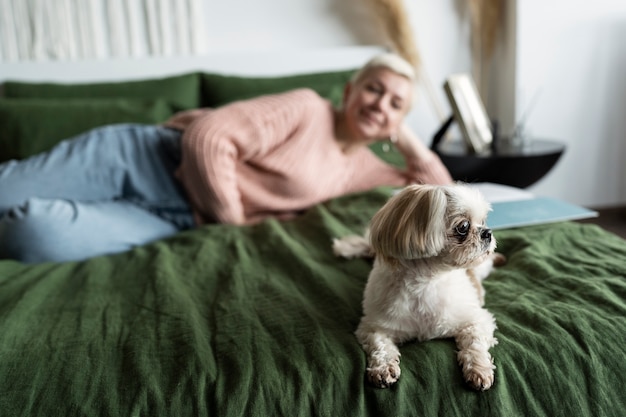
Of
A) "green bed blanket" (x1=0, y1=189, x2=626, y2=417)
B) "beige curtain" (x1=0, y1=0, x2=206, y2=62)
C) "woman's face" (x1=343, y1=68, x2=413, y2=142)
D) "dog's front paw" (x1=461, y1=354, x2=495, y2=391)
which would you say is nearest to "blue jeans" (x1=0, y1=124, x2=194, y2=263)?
"green bed blanket" (x1=0, y1=189, x2=626, y2=417)

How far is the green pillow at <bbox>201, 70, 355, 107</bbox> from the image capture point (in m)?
2.24

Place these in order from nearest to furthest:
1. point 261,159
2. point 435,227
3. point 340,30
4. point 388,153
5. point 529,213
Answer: point 435,227 → point 529,213 → point 261,159 → point 388,153 → point 340,30

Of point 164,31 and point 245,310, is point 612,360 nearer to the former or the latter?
point 245,310

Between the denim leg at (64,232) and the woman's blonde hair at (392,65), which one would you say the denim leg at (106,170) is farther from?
the woman's blonde hair at (392,65)

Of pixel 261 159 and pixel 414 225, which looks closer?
pixel 414 225

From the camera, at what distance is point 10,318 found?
42.0 inches

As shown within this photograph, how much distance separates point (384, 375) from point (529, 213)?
82 cm

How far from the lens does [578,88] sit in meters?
2.74

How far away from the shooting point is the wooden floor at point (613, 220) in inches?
98.8

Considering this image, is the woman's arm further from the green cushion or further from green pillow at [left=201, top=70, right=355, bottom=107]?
green pillow at [left=201, top=70, right=355, bottom=107]

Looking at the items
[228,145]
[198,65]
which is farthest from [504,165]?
[198,65]

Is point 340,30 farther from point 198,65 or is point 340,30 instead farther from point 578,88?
point 578,88

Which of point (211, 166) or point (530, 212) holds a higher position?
point (211, 166)

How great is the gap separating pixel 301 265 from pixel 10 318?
604 millimetres
